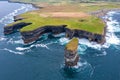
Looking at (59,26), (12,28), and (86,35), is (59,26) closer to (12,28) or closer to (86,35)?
(86,35)

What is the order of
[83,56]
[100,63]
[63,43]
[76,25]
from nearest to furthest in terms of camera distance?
[100,63] < [83,56] < [63,43] < [76,25]

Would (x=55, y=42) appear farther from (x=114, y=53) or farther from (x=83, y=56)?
(x=114, y=53)

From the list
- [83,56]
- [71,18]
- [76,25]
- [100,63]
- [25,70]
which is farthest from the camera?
[71,18]

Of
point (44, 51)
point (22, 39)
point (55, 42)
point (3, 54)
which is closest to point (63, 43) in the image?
point (55, 42)

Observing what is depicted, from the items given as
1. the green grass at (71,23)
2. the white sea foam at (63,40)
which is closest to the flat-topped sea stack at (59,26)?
the green grass at (71,23)

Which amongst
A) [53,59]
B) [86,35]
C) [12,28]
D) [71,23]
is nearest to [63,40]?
[86,35]

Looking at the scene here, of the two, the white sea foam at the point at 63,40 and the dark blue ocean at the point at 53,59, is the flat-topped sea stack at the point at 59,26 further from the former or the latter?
the dark blue ocean at the point at 53,59
